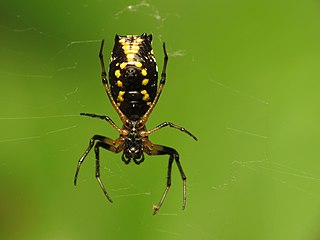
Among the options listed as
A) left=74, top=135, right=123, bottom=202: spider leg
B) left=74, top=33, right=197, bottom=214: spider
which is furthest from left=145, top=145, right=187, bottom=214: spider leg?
left=74, top=135, right=123, bottom=202: spider leg

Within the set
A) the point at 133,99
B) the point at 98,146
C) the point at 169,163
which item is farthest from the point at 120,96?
the point at 169,163

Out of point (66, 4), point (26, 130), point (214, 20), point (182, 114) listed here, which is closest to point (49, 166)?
point (26, 130)

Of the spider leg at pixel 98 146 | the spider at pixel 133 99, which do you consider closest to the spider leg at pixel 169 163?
the spider at pixel 133 99

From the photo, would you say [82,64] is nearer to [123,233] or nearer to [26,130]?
[26,130]

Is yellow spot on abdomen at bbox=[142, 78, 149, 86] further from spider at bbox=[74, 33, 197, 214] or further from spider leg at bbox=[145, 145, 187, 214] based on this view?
spider leg at bbox=[145, 145, 187, 214]

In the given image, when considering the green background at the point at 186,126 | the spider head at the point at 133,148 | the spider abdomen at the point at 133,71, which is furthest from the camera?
the spider head at the point at 133,148

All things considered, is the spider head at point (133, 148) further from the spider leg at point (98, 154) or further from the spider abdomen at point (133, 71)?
the spider abdomen at point (133, 71)
